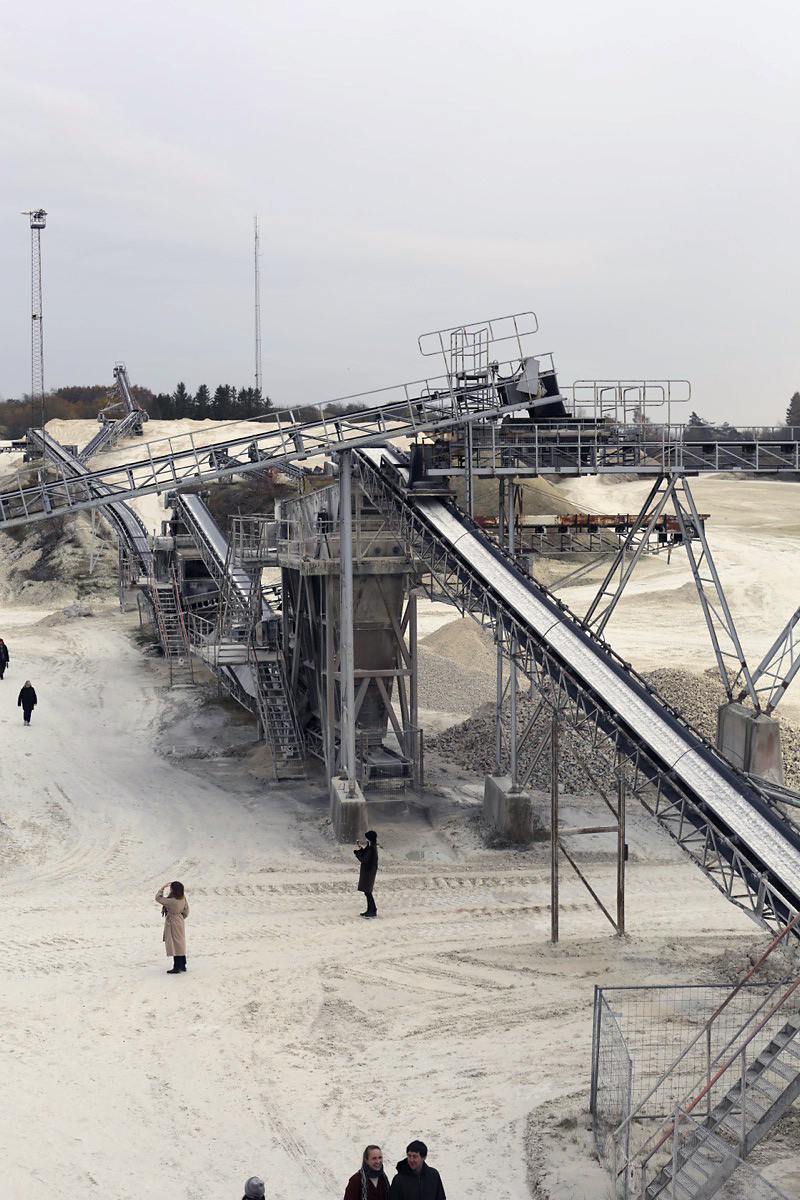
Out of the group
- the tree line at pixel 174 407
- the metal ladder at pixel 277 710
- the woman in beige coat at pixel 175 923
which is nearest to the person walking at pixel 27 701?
the metal ladder at pixel 277 710

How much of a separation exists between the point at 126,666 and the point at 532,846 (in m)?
19.8

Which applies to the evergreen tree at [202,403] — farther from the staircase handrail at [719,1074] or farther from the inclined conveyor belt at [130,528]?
the staircase handrail at [719,1074]

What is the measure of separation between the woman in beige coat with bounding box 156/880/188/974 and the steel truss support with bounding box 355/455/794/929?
5168 mm

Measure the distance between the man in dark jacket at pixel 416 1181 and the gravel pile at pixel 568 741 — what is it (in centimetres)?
1361

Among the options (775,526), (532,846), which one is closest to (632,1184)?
(532,846)

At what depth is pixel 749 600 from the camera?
43.8 meters

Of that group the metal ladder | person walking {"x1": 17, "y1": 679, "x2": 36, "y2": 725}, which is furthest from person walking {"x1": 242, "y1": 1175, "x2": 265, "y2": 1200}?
person walking {"x1": 17, "y1": 679, "x2": 36, "y2": 725}

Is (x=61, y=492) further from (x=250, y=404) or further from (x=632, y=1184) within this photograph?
(x=250, y=404)

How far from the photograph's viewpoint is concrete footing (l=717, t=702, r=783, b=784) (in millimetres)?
15484

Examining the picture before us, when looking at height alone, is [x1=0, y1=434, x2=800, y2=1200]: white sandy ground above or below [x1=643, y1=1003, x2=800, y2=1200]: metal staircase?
below

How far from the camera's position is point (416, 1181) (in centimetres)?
767

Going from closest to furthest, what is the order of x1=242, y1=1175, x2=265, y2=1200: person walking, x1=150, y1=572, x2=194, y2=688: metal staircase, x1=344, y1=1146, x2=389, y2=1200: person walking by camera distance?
x1=242, y1=1175, x2=265, y2=1200: person walking → x1=344, y1=1146, x2=389, y2=1200: person walking → x1=150, y1=572, x2=194, y2=688: metal staircase

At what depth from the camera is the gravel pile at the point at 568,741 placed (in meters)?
22.2

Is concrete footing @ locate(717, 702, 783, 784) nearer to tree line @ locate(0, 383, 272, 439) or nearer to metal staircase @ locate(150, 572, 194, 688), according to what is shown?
metal staircase @ locate(150, 572, 194, 688)
